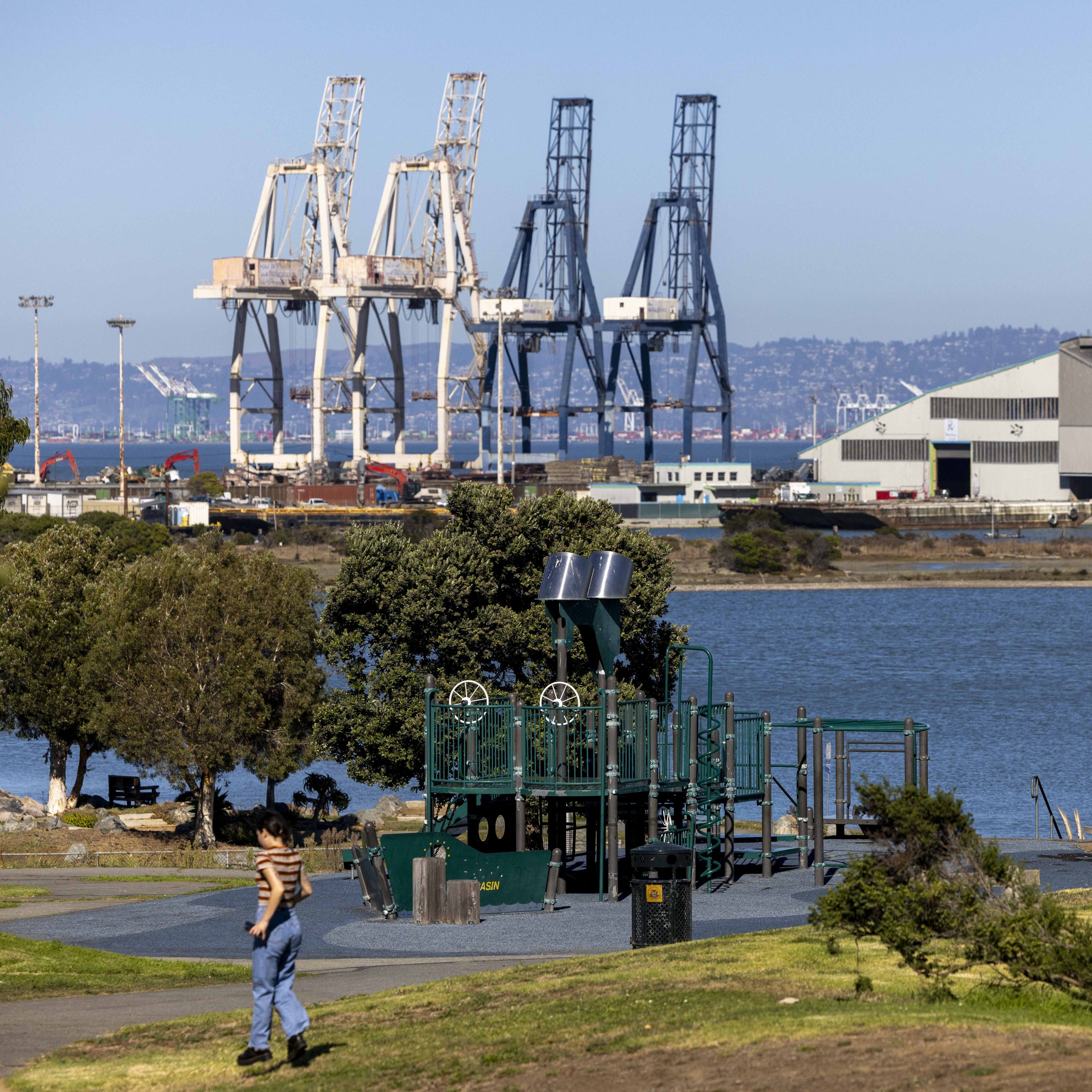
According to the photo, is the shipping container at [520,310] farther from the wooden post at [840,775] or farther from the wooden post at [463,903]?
the wooden post at [463,903]

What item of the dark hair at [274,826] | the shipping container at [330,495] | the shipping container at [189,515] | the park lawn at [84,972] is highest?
the shipping container at [330,495]

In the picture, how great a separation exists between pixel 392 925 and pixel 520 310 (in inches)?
5767

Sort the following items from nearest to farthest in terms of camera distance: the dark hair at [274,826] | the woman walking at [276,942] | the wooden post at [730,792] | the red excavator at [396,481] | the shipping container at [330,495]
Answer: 1. the woman walking at [276,942]
2. the dark hair at [274,826]
3. the wooden post at [730,792]
4. the shipping container at [330,495]
5. the red excavator at [396,481]

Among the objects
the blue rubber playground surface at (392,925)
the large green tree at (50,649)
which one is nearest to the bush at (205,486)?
the large green tree at (50,649)

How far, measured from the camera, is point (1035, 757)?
48.6 metres

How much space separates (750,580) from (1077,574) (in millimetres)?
22967

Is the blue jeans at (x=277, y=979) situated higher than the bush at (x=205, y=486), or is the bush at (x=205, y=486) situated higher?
the bush at (x=205, y=486)

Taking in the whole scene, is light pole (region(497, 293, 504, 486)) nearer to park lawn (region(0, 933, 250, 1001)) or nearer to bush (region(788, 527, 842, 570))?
bush (region(788, 527, 842, 570))

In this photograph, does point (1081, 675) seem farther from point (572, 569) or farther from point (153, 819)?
point (572, 569)

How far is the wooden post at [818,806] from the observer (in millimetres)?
23672

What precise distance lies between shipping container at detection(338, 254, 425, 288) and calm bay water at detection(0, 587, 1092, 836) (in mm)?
55361

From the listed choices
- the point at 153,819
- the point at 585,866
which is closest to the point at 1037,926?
the point at 585,866

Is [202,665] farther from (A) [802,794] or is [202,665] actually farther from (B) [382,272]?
(B) [382,272]

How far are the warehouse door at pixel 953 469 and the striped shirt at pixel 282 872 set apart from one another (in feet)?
467
